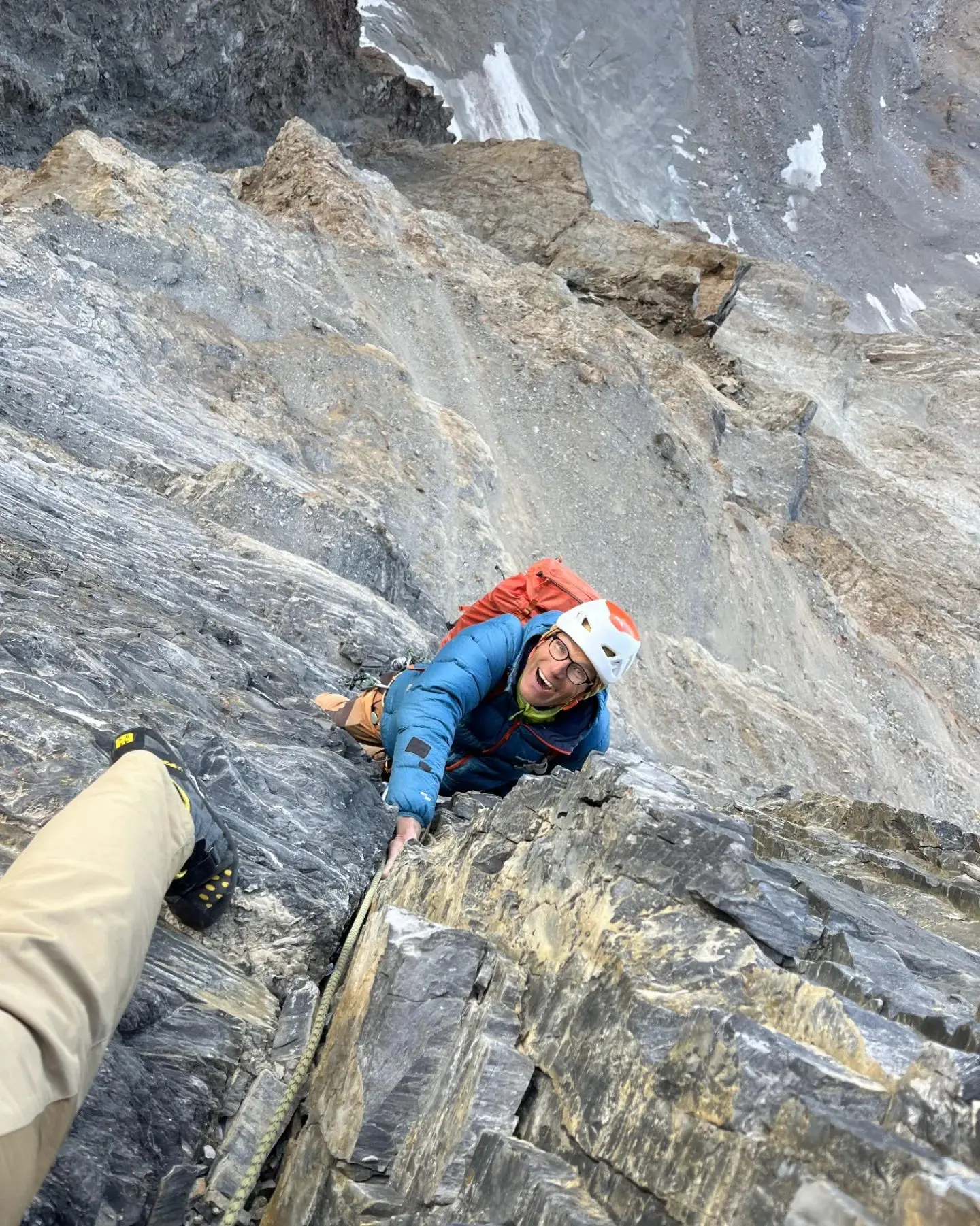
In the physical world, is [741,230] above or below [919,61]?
below

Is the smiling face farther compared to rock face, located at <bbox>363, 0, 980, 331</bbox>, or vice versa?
rock face, located at <bbox>363, 0, 980, 331</bbox>

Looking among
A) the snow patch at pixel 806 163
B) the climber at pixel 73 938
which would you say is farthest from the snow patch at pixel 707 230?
the climber at pixel 73 938

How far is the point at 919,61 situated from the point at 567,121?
33.2m

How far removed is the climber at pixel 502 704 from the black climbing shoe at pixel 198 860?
1.14 metres

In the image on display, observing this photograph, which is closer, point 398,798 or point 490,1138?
point 490,1138

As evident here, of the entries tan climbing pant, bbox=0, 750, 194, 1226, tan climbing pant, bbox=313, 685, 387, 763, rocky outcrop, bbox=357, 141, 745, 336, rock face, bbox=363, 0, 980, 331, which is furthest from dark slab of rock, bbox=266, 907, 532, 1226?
rock face, bbox=363, 0, 980, 331

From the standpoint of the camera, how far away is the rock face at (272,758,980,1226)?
9.79ft

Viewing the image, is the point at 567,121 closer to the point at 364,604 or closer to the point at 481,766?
the point at 364,604

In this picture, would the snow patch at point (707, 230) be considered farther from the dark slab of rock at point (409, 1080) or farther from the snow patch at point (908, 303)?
the dark slab of rock at point (409, 1080)

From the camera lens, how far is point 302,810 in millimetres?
6242

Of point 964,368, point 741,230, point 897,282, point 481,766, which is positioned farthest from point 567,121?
point 481,766

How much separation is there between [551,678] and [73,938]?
131 inches

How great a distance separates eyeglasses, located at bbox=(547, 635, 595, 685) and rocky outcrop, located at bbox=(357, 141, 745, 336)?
72.2 ft

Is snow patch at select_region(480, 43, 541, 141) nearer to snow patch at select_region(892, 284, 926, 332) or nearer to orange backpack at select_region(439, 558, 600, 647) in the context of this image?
snow patch at select_region(892, 284, 926, 332)
